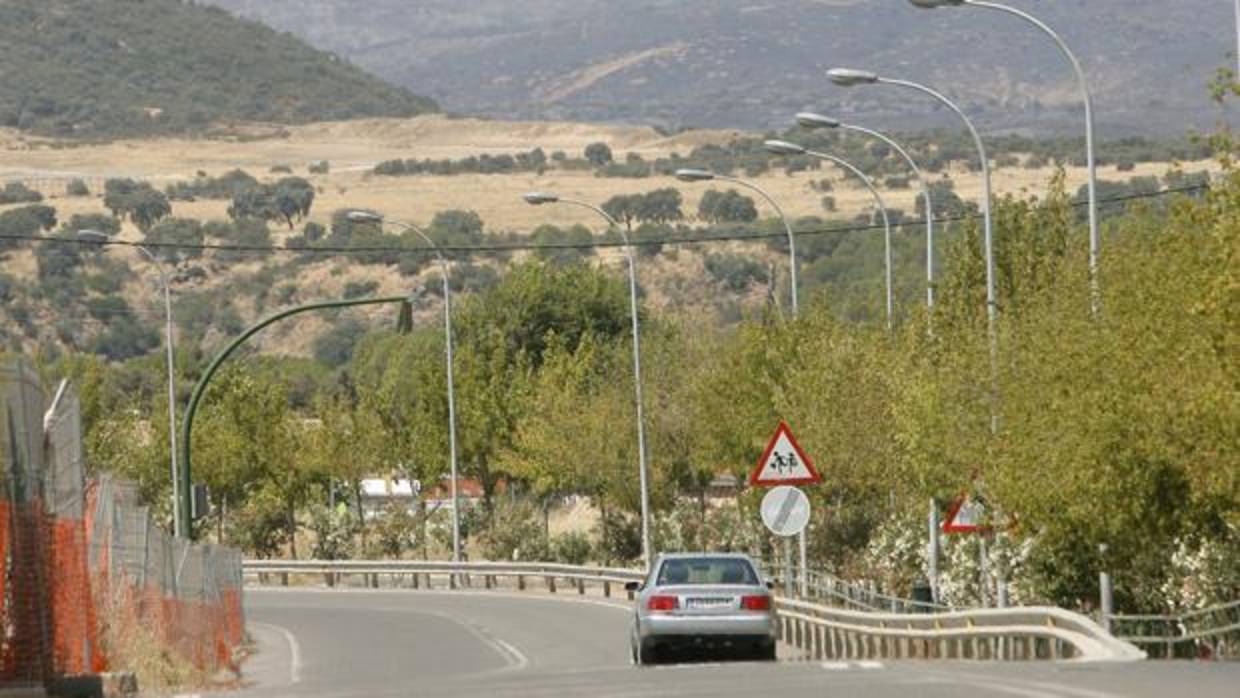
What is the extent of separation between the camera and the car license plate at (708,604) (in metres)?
36.4

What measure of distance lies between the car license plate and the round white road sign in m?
5.90

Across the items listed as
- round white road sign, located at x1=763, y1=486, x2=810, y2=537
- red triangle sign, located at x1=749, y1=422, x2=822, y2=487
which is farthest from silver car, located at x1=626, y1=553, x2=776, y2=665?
round white road sign, located at x1=763, y1=486, x2=810, y2=537

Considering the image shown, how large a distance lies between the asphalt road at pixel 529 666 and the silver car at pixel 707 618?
1235 mm

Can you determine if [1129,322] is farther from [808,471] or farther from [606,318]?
[606,318]

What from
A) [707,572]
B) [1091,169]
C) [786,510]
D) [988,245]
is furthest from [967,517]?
[707,572]

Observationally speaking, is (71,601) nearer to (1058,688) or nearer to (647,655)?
(1058,688)

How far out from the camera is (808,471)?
4194 cm

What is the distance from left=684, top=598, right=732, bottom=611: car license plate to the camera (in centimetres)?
3641

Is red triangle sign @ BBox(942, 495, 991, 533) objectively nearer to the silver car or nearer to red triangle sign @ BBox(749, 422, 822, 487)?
red triangle sign @ BBox(749, 422, 822, 487)

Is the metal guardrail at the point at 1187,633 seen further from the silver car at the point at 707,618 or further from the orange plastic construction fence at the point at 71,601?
the orange plastic construction fence at the point at 71,601

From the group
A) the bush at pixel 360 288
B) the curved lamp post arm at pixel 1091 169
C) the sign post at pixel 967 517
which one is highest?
the curved lamp post arm at pixel 1091 169

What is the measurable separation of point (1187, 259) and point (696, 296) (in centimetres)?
13128

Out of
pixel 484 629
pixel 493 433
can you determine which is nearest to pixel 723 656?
pixel 484 629

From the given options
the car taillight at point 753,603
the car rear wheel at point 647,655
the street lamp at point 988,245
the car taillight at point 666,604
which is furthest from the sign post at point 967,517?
the car rear wheel at point 647,655
